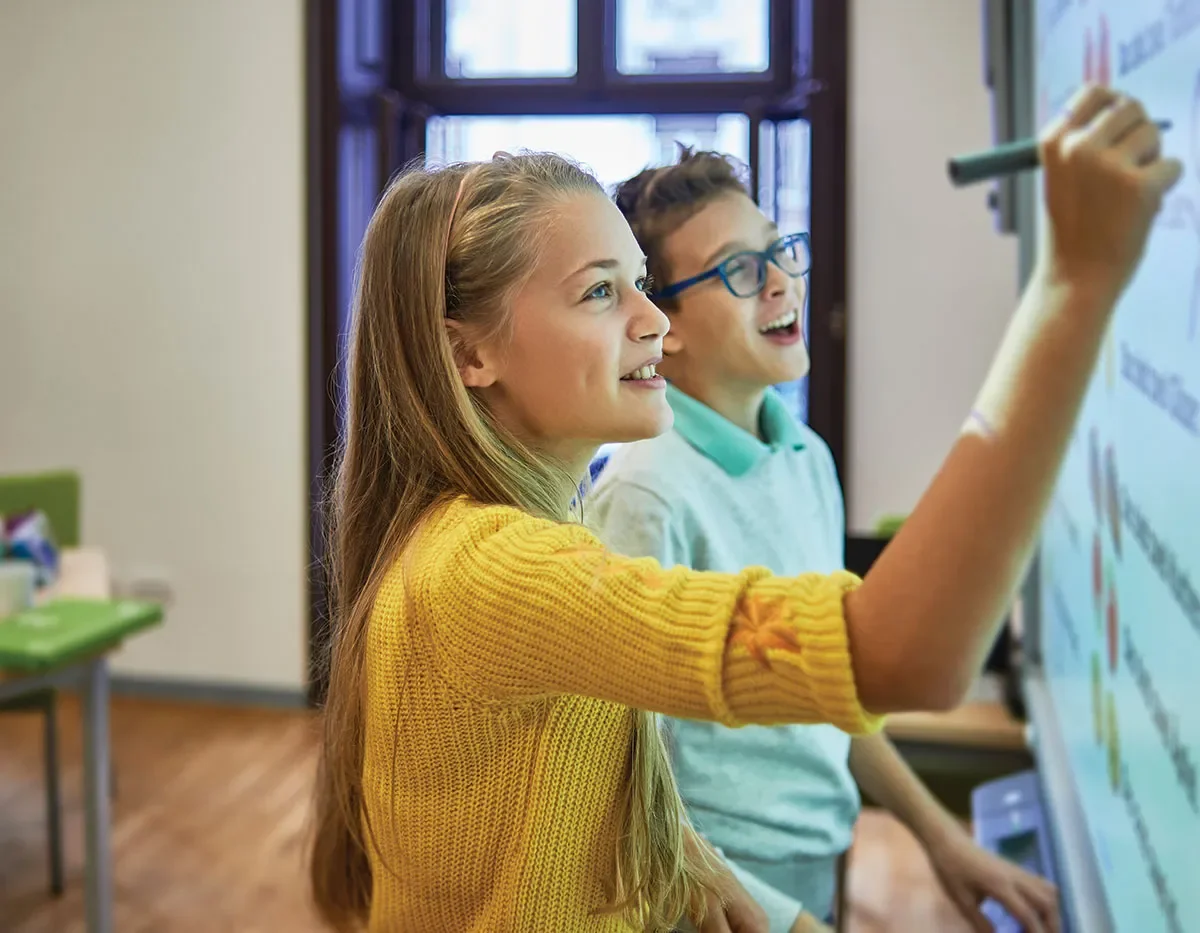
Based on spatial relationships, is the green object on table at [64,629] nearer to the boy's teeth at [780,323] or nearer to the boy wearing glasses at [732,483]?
the boy wearing glasses at [732,483]

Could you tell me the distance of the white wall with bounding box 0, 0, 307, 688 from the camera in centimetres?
443

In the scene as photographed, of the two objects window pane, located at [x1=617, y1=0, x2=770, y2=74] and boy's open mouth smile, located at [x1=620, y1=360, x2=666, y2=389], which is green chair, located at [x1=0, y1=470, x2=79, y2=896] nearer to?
window pane, located at [x1=617, y1=0, x2=770, y2=74]

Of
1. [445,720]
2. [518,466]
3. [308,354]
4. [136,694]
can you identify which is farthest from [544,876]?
[136,694]

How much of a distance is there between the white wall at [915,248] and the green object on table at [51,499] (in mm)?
2291

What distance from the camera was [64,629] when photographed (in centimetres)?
248

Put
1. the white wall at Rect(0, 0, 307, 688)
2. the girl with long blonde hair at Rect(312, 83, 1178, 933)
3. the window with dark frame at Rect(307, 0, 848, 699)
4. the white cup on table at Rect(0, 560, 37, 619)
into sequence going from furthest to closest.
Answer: the white wall at Rect(0, 0, 307, 688), the window with dark frame at Rect(307, 0, 848, 699), the white cup on table at Rect(0, 560, 37, 619), the girl with long blonde hair at Rect(312, 83, 1178, 933)

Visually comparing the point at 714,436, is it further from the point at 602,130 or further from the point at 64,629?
the point at 602,130

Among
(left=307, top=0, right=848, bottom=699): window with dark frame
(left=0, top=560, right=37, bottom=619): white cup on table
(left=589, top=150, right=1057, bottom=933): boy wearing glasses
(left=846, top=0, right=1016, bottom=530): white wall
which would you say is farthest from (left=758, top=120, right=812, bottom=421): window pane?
(left=589, top=150, right=1057, bottom=933): boy wearing glasses

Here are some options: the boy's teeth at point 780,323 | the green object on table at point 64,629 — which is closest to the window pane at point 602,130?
the green object on table at point 64,629

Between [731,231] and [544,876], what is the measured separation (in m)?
0.51

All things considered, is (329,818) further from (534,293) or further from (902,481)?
(902,481)

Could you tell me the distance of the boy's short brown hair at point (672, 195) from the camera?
1.06m

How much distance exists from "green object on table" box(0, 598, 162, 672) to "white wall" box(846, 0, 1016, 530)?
7.46 feet

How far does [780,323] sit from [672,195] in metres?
0.14
